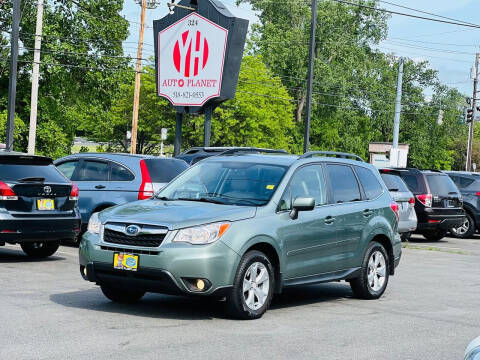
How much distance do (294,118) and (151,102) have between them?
15.7 m

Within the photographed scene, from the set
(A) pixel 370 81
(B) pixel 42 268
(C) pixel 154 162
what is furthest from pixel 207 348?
(A) pixel 370 81

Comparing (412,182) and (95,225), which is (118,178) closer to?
(95,225)

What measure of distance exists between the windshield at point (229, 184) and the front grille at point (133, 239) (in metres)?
1.04

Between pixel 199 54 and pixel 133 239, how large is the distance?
1841 cm

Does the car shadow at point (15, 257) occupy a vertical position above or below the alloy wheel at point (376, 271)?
below

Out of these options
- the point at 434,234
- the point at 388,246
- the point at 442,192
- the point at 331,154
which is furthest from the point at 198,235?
the point at 434,234

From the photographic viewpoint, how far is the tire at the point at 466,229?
80.7ft

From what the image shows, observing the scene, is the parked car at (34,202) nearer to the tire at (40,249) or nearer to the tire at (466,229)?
the tire at (40,249)

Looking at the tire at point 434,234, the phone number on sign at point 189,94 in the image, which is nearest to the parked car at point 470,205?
the tire at point 434,234

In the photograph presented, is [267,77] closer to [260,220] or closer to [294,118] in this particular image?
[294,118]

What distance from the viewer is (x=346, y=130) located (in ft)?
240

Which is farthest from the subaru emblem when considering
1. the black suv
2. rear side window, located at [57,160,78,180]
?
the black suv

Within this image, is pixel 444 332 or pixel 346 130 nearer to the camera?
pixel 444 332

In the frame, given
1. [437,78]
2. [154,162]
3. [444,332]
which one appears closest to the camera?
[444,332]
